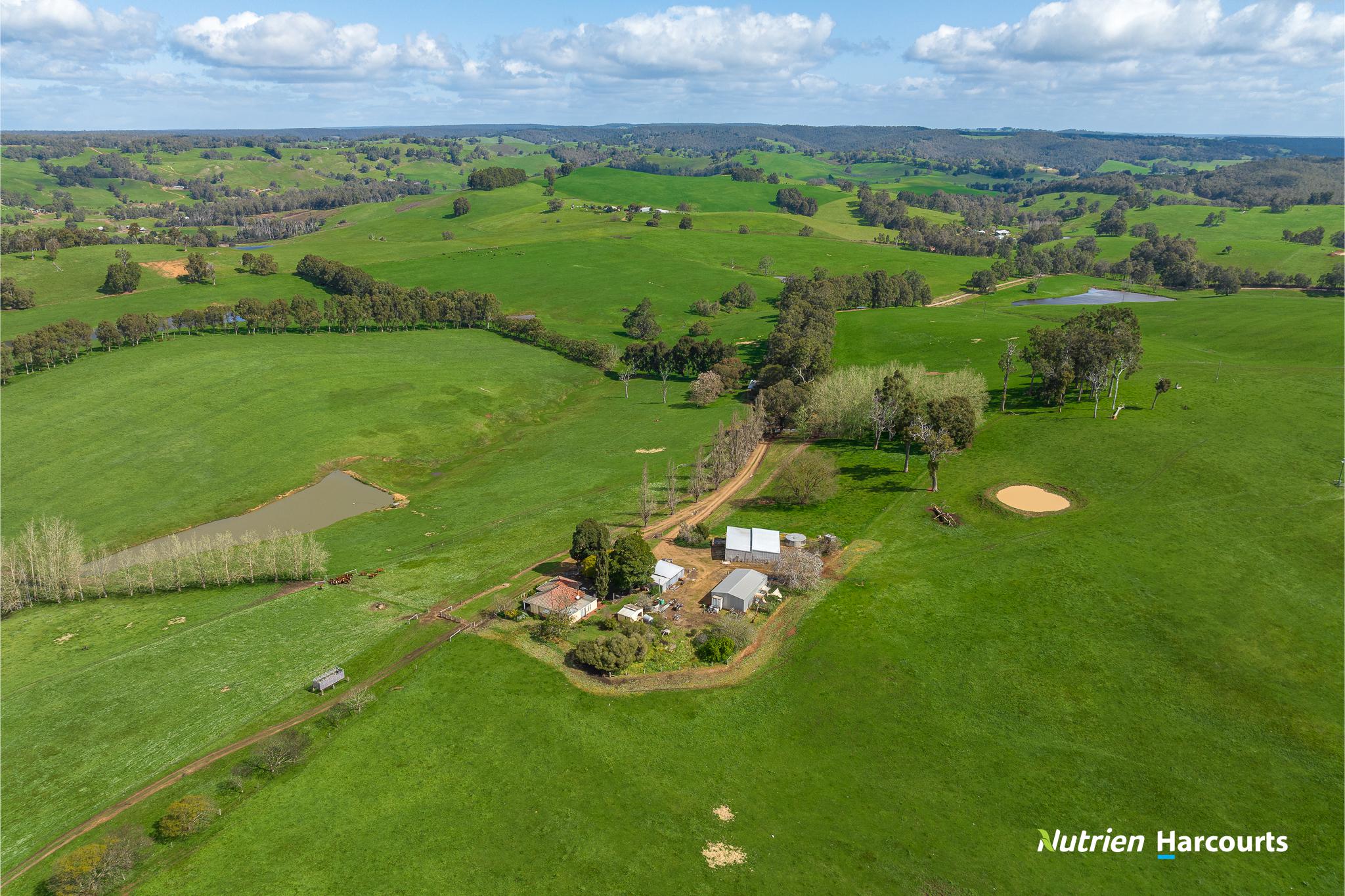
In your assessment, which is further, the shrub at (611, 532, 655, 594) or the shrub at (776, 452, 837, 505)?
the shrub at (776, 452, 837, 505)

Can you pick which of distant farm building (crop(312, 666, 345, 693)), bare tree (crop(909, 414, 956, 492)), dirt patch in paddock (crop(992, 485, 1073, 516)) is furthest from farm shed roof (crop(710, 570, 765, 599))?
distant farm building (crop(312, 666, 345, 693))

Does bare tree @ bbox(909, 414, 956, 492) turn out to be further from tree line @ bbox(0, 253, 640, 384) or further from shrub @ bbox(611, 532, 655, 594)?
tree line @ bbox(0, 253, 640, 384)

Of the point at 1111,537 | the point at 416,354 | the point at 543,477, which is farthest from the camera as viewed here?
the point at 416,354

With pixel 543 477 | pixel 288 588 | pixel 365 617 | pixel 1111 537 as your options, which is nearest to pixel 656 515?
pixel 543 477

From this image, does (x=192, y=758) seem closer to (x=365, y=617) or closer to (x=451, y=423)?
(x=365, y=617)

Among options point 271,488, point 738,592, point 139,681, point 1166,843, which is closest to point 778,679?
point 738,592

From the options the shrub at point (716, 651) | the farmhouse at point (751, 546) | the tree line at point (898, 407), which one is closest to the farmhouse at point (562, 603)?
the shrub at point (716, 651)
